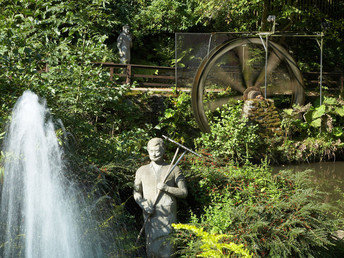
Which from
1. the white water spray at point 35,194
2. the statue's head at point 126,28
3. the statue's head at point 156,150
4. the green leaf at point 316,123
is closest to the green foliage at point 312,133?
the green leaf at point 316,123

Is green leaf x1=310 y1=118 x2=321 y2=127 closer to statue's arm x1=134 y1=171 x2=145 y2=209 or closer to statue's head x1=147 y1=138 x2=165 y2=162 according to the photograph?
statue's head x1=147 y1=138 x2=165 y2=162

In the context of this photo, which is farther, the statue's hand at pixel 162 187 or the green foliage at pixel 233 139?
the green foliage at pixel 233 139

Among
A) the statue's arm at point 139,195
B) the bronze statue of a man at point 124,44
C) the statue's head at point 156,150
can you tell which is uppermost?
the bronze statue of a man at point 124,44

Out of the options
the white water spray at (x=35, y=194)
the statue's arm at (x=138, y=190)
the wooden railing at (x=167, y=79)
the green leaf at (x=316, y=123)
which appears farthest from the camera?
the wooden railing at (x=167, y=79)

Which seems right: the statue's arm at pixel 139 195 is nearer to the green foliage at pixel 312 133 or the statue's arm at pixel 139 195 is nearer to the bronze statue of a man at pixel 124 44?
the green foliage at pixel 312 133

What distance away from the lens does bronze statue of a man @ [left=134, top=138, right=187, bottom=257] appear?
4613mm

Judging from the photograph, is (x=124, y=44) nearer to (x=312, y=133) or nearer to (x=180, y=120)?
(x=180, y=120)

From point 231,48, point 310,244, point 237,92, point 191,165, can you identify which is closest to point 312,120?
point 237,92

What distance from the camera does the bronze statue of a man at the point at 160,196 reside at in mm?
4613

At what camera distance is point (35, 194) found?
4.21 m

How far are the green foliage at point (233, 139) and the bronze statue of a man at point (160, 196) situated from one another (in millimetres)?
3421

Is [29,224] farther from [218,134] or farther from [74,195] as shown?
[218,134]

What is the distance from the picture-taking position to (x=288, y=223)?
455cm

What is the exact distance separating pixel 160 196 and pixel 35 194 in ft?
4.43
